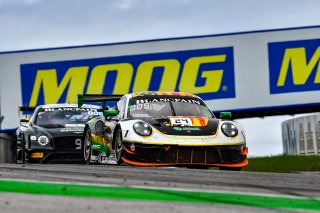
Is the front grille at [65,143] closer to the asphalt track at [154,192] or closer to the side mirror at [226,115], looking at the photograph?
the side mirror at [226,115]

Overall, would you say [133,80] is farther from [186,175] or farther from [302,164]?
[186,175]

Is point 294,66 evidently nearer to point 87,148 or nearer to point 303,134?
point 303,134

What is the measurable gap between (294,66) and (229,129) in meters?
20.5

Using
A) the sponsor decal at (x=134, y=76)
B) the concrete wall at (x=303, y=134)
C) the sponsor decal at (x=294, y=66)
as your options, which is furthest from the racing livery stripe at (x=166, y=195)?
the sponsor decal at (x=294, y=66)

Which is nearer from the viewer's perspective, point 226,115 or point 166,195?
point 166,195

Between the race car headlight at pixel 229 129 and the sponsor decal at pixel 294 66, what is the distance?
19.9 metres

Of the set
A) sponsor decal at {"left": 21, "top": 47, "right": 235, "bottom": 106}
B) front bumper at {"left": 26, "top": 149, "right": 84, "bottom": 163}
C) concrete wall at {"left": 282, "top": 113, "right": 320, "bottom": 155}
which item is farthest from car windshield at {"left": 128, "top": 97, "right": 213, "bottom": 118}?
sponsor decal at {"left": 21, "top": 47, "right": 235, "bottom": 106}

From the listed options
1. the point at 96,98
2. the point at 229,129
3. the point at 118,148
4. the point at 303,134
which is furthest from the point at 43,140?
the point at 303,134

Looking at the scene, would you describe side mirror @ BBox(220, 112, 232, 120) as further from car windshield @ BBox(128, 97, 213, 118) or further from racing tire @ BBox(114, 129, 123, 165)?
racing tire @ BBox(114, 129, 123, 165)

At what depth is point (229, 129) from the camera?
11289 mm

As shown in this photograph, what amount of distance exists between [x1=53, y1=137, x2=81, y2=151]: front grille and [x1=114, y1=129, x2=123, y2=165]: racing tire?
331 centimetres

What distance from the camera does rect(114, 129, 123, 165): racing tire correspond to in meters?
11.3

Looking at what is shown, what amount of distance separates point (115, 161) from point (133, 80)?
771 inches

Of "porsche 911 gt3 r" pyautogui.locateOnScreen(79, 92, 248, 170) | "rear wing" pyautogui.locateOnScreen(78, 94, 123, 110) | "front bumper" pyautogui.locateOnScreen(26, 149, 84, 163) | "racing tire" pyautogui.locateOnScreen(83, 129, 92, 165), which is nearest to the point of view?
"porsche 911 gt3 r" pyautogui.locateOnScreen(79, 92, 248, 170)
